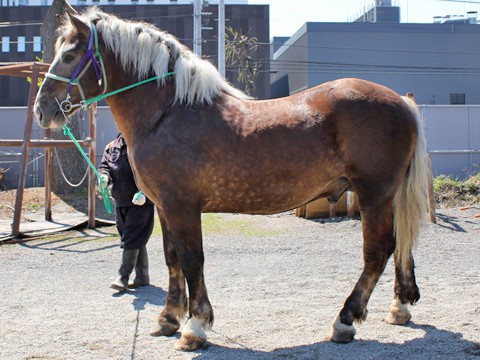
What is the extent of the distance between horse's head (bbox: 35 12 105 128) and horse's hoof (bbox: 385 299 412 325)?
2.89 m

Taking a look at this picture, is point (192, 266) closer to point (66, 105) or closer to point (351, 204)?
point (66, 105)

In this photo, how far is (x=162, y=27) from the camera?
137ft

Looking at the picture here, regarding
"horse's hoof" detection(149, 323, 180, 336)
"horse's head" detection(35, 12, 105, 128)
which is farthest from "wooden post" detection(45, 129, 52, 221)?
"horse's hoof" detection(149, 323, 180, 336)

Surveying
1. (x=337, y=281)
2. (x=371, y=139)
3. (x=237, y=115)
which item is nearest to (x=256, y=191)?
(x=237, y=115)

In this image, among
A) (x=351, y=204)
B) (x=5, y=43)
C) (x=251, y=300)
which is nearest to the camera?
(x=251, y=300)

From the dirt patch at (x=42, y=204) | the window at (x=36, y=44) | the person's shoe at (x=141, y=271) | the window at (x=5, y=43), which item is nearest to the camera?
the person's shoe at (x=141, y=271)

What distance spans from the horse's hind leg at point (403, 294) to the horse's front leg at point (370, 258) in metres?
0.46

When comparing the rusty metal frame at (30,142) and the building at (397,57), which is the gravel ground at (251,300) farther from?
the building at (397,57)

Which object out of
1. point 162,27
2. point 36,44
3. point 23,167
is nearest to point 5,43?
point 36,44

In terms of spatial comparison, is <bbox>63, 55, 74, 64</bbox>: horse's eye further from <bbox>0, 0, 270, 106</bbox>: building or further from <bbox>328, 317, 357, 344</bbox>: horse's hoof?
<bbox>0, 0, 270, 106</bbox>: building

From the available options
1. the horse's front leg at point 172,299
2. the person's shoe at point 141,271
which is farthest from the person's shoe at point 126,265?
the horse's front leg at point 172,299

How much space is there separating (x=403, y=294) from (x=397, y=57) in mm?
40937

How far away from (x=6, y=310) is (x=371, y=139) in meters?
3.56

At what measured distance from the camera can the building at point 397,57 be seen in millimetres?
41062
